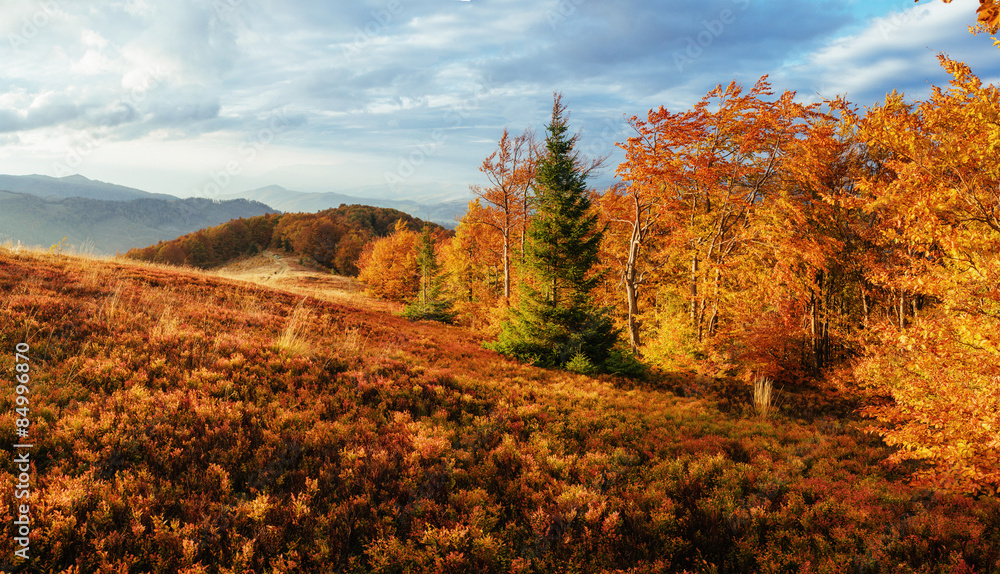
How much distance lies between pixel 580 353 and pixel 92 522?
477 inches

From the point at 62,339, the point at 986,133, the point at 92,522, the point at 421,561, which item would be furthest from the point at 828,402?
the point at 62,339

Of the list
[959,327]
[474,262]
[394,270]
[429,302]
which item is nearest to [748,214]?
[959,327]

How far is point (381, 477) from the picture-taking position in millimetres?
5383

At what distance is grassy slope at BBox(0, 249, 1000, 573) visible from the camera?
4.14 metres

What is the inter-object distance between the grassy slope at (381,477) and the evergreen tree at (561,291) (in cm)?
484

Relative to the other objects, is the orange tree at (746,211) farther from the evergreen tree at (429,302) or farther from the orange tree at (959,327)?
the evergreen tree at (429,302)

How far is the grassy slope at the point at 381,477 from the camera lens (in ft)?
13.6

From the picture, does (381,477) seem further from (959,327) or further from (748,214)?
(748,214)

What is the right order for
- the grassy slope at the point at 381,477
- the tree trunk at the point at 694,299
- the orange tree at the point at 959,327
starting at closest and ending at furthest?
the grassy slope at the point at 381,477, the orange tree at the point at 959,327, the tree trunk at the point at 694,299

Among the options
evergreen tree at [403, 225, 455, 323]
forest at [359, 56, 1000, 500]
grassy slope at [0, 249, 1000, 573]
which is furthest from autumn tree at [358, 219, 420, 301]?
grassy slope at [0, 249, 1000, 573]

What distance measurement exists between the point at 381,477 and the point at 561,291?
1038 centimetres

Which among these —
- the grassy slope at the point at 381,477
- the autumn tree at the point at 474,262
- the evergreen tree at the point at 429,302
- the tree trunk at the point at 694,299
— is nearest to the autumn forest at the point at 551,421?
the grassy slope at the point at 381,477

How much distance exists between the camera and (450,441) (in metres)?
6.61

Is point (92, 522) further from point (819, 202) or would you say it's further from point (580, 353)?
point (819, 202)
